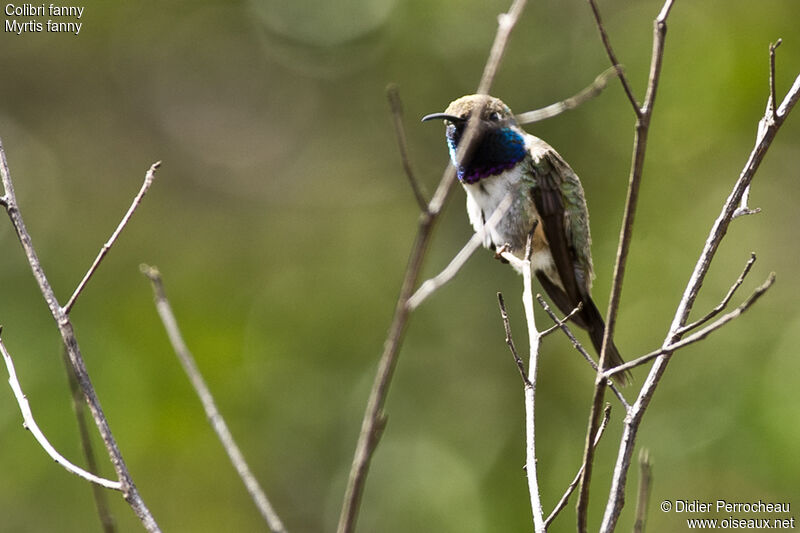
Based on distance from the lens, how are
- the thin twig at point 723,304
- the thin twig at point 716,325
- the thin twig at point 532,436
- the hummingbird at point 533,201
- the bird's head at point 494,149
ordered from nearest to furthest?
the thin twig at point 716,325
the thin twig at point 532,436
the thin twig at point 723,304
the bird's head at point 494,149
the hummingbird at point 533,201

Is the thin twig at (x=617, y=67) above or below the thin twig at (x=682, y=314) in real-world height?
above

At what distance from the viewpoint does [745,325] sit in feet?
30.0

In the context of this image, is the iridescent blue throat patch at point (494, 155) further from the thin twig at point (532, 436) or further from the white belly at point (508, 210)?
the thin twig at point (532, 436)

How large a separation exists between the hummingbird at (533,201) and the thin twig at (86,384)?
229cm

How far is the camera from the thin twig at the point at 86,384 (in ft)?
6.49

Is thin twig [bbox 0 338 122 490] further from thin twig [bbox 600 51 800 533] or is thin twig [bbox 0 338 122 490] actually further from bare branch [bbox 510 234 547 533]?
thin twig [bbox 600 51 800 533]

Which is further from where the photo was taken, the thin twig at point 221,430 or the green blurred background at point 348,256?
the green blurred background at point 348,256

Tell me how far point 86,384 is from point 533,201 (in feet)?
8.89

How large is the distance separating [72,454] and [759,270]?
298 inches

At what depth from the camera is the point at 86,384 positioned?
2.01 metres

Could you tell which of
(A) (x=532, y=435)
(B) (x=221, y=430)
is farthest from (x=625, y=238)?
(B) (x=221, y=430)

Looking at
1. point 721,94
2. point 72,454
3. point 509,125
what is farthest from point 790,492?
point 72,454

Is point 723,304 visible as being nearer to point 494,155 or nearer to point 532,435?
point 532,435

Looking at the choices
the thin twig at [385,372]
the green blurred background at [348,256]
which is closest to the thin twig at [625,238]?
the thin twig at [385,372]
